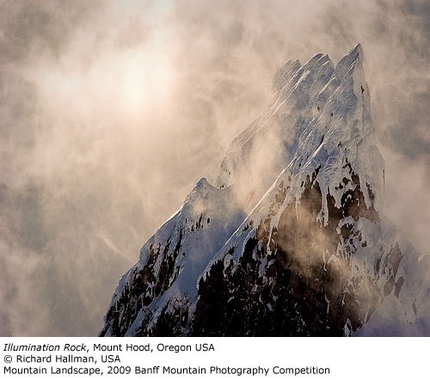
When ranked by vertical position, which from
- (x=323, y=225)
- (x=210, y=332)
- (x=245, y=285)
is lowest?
(x=210, y=332)

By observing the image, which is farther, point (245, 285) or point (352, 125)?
point (352, 125)

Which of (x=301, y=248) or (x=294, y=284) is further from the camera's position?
(x=301, y=248)

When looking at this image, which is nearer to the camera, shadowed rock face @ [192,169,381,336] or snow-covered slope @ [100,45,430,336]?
shadowed rock face @ [192,169,381,336]

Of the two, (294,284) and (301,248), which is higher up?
(301,248)

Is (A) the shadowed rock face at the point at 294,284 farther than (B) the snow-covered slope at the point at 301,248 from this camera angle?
No
